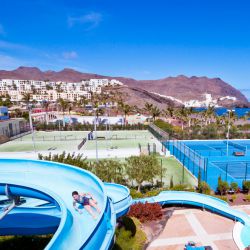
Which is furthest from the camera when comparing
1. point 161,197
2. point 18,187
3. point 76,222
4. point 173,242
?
point 161,197

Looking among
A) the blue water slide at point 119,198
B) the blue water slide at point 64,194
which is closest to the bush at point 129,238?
the blue water slide at point 119,198

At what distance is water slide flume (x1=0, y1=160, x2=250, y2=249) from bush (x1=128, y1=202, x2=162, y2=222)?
371cm

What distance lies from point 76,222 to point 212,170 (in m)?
26.0

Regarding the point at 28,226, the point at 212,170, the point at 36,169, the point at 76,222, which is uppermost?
the point at 36,169

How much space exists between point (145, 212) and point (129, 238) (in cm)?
317

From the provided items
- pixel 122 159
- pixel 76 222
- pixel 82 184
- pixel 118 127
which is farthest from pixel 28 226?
pixel 118 127

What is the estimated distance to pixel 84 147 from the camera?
130 ft

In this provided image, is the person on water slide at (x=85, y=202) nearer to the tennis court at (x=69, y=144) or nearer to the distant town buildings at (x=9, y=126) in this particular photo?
the tennis court at (x=69, y=144)

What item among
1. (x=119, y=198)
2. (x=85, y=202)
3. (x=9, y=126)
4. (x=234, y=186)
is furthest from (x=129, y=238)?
(x=9, y=126)

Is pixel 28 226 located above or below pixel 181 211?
above

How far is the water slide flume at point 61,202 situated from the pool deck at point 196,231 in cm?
114

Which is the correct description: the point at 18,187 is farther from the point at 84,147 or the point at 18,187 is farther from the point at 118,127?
the point at 118,127

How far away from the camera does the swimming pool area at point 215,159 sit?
88.6ft

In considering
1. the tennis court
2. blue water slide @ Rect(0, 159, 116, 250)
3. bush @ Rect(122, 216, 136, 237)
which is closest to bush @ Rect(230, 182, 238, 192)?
bush @ Rect(122, 216, 136, 237)
